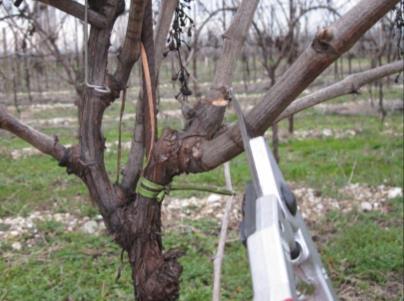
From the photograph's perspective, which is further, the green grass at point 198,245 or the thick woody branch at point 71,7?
the green grass at point 198,245

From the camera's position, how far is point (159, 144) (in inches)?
49.4

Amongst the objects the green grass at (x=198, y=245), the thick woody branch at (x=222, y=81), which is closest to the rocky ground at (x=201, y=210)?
the green grass at (x=198, y=245)

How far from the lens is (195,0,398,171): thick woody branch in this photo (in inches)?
36.7

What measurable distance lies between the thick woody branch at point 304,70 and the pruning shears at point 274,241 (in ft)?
0.34

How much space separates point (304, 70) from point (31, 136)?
0.62 metres

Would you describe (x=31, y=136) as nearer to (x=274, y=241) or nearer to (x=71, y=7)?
(x=71, y=7)

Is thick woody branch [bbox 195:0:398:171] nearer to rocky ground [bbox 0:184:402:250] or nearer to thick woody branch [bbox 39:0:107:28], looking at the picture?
thick woody branch [bbox 39:0:107:28]

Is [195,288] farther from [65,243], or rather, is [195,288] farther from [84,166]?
[84,166]

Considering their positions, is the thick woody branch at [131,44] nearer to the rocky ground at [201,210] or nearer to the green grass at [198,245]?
the green grass at [198,245]

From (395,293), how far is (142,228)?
6.35 ft

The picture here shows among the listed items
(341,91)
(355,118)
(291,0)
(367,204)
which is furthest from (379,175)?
(355,118)

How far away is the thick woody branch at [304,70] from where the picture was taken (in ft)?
3.06

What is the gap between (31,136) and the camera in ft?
4.18

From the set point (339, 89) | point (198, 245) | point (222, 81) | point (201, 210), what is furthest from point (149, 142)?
point (201, 210)
